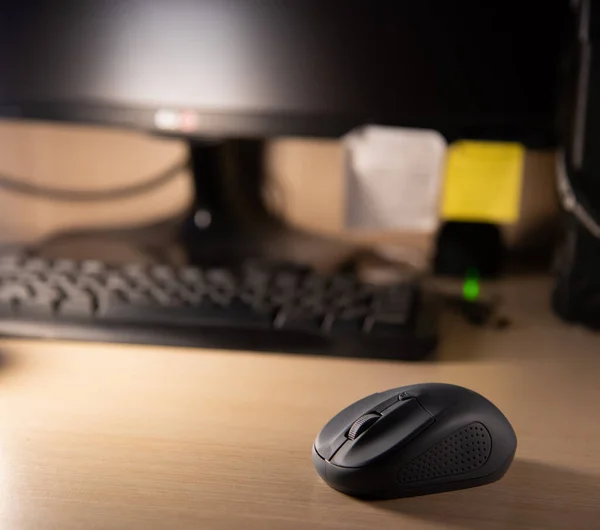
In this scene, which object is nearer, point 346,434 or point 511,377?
point 346,434

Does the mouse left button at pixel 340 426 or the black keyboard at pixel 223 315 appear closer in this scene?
the mouse left button at pixel 340 426

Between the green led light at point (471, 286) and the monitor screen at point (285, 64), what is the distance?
0.51 ft

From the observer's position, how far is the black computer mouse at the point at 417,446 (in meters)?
0.41

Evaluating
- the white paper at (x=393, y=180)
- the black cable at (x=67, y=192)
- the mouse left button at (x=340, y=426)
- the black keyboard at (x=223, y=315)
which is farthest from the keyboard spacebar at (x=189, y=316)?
the black cable at (x=67, y=192)

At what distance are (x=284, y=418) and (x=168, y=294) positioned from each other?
19 centimetres

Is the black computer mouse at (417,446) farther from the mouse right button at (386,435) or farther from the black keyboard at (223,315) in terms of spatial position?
the black keyboard at (223,315)

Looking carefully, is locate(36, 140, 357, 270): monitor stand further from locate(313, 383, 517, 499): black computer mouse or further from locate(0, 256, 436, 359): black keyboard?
locate(313, 383, 517, 499): black computer mouse

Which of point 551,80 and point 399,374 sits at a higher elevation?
point 551,80

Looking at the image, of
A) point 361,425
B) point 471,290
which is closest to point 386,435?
point 361,425

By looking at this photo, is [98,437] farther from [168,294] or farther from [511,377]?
[511,377]

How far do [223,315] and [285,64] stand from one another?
0.29m

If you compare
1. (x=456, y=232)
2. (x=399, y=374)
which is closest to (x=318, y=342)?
(x=399, y=374)

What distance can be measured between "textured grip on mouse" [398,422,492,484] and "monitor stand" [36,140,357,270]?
1.35 ft

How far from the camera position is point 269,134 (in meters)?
0.78
